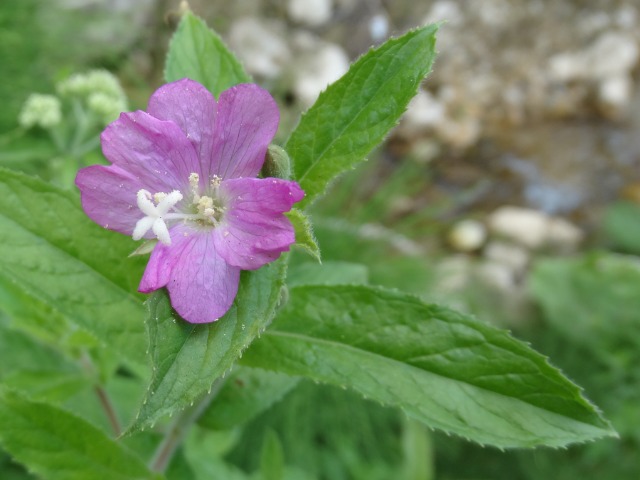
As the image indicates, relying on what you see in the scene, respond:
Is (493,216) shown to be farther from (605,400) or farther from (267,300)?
(267,300)

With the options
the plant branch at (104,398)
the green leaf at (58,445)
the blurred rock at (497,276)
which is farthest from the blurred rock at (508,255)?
the green leaf at (58,445)

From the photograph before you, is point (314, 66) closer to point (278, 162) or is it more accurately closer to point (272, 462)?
point (272, 462)

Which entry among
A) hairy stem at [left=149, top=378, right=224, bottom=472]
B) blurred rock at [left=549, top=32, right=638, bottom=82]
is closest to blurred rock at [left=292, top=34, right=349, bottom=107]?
blurred rock at [left=549, top=32, right=638, bottom=82]

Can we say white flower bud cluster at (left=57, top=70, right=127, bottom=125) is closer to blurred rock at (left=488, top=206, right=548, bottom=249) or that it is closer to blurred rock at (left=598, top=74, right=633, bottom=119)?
blurred rock at (left=488, top=206, right=548, bottom=249)

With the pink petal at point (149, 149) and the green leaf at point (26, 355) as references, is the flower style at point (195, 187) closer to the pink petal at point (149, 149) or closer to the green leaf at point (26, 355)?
the pink petal at point (149, 149)

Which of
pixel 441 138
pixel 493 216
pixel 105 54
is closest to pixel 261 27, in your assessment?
pixel 105 54

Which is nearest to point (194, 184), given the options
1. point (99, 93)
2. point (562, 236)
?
Result: point (99, 93)

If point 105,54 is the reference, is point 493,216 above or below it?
above

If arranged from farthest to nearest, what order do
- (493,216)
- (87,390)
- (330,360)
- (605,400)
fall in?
(493,216) < (605,400) < (87,390) < (330,360)
